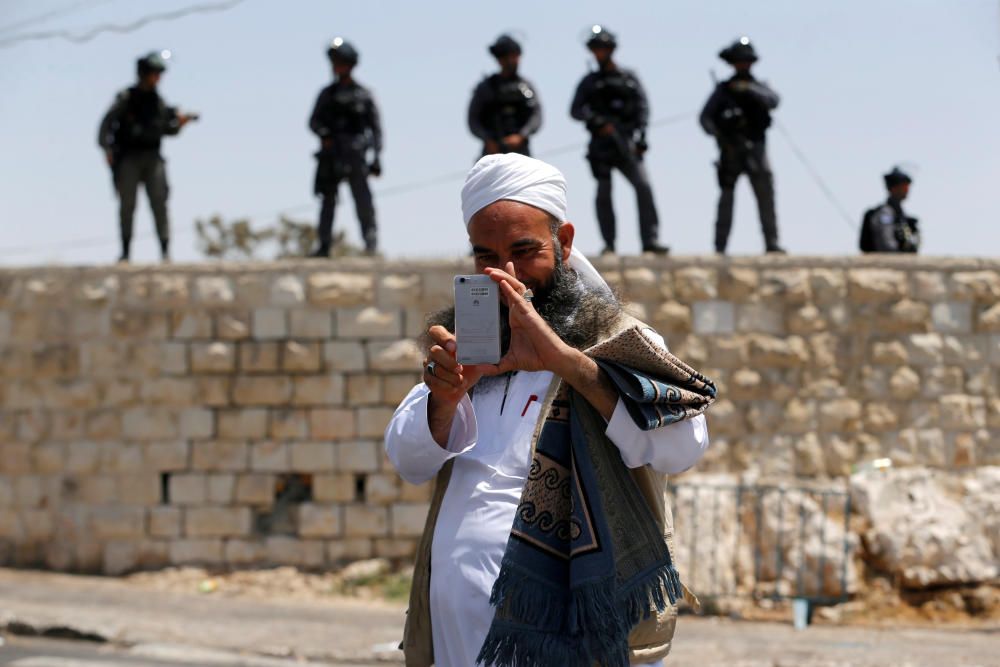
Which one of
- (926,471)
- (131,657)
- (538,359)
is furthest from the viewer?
(926,471)

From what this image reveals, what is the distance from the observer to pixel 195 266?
33.7 ft

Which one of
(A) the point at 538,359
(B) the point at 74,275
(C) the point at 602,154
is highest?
(C) the point at 602,154

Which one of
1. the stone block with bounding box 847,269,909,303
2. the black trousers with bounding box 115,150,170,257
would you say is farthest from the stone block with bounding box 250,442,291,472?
the stone block with bounding box 847,269,909,303

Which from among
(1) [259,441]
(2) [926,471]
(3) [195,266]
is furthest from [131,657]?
(2) [926,471]

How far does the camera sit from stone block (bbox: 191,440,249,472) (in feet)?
33.4

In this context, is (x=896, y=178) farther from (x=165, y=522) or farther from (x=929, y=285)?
(x=165, y=522)

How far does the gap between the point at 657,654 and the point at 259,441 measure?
7.52 m

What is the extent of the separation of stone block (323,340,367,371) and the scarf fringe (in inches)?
285

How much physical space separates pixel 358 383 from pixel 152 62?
300 centimetres

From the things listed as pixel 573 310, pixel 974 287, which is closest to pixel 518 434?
pixel 573 310

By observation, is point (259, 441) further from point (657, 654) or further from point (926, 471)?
point (657, 654)

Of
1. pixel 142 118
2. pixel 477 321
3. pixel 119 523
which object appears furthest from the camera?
pixel 142 118

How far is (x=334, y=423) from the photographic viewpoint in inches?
399

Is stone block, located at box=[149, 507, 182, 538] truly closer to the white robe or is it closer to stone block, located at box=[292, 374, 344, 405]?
stone block, located at box=[292, 374, 344, 405]
